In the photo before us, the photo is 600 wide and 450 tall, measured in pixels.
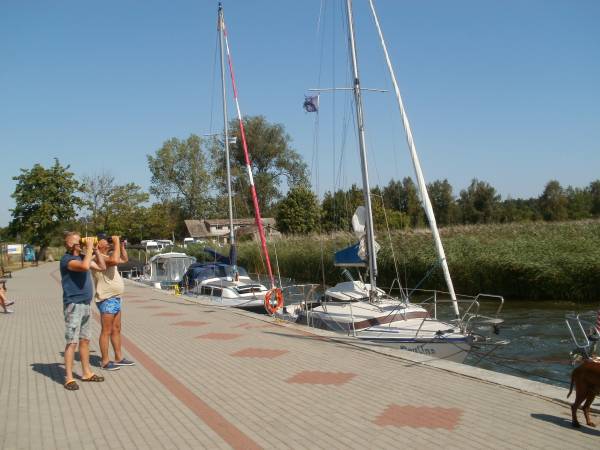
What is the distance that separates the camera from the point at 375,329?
1216cm

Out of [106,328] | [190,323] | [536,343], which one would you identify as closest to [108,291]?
[106,328]

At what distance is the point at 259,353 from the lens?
9922 mm

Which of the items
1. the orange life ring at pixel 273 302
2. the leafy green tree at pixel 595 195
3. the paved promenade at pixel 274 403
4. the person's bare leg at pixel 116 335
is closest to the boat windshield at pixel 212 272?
the orange life ring at pixel 273 302

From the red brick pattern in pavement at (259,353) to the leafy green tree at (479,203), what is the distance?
204 feet

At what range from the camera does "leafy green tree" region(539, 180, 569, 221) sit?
63.7 metres

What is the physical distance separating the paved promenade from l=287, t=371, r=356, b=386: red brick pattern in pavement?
0.05ft

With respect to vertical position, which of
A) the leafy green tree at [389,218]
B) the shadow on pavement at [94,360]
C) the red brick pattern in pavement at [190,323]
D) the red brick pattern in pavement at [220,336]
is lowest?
the red brick pattern in pavement at [190,323]

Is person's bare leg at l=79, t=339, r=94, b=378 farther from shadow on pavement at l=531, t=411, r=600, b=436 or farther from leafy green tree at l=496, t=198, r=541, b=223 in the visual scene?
leafy green tree at l=496, t=198, r=541, b=223

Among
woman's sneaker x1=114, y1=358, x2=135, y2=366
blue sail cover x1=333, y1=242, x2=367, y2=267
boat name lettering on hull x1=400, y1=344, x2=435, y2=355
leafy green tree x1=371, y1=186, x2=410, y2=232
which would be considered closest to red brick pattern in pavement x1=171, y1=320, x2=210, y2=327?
blue sail cover x1=333, y1=242, x2=367, y2=267

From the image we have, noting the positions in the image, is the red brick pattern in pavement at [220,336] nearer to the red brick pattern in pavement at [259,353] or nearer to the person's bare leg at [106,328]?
the red brick pattern in pavement at [259,353]

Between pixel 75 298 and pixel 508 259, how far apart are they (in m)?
20.9

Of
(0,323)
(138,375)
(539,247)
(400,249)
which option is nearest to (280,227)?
(400,249)

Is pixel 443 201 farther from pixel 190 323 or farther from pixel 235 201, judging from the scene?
pixel 190 323

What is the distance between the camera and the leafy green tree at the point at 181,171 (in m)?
87.8
